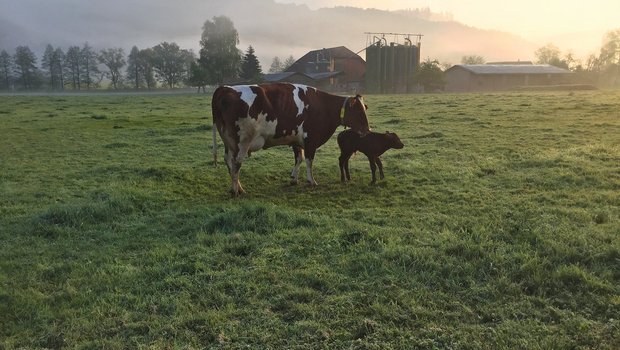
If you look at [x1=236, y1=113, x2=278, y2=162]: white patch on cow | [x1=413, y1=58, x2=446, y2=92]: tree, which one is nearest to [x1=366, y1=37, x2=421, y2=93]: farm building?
[x1=413, y1=58, x2=446, y2=92]: tree

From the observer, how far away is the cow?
8.82 m

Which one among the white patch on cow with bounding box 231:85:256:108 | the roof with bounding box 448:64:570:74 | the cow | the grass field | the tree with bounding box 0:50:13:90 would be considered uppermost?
the tree with bounding box 0:50:13:90

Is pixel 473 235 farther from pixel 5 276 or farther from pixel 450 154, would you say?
→ pixel 450 154

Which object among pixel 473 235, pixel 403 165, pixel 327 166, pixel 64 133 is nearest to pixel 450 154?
pixel 403 165

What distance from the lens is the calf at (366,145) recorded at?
9703 millimetres

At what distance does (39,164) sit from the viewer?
12.0m

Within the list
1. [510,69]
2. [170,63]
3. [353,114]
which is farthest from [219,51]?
[353,114]

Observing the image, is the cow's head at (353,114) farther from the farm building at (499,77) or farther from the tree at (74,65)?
the tree at (74,65)

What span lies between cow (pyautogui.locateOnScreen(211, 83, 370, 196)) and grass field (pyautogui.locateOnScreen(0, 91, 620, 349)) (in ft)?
2.84

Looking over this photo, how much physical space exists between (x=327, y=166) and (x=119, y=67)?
109306mm

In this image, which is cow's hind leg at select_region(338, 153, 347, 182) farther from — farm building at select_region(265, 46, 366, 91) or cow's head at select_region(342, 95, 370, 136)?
farm building at select_region(265, 46, 366, 91)

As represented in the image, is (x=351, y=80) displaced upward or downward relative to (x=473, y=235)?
upward

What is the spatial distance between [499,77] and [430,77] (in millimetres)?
14451

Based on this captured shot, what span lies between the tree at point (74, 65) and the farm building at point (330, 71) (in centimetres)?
5000
